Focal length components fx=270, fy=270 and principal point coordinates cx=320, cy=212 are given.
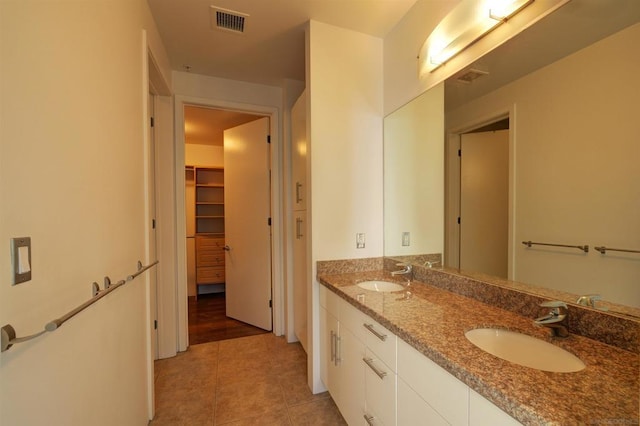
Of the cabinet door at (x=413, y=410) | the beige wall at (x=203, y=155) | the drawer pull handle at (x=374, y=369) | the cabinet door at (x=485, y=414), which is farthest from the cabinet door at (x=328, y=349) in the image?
the beige wall at (x=203, y=155)

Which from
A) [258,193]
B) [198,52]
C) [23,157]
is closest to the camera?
[23,157]

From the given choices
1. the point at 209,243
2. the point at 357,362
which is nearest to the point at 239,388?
the point at 357,362

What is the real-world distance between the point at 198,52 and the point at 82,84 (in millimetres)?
1626

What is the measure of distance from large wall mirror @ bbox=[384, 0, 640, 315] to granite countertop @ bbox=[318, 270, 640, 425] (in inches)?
8.4

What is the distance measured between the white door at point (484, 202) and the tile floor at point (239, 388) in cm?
130

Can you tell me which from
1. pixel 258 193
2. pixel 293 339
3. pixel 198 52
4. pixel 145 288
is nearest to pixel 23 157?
pixel 145 288

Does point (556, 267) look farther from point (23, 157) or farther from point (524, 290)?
point (23, 157)

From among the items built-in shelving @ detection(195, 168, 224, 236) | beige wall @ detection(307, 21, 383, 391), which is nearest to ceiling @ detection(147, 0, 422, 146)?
beige wall @ detection(307, 21, 383, 391)

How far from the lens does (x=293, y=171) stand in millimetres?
2721

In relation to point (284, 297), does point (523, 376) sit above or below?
above

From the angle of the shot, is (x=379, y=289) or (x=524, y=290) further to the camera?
(x=379, y=289)

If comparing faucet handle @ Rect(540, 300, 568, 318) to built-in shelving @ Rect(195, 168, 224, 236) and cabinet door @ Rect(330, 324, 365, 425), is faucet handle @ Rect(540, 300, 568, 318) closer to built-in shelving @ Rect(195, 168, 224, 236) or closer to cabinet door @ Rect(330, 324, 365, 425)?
cabinet door @ Rect(330, 324, 365, 425)

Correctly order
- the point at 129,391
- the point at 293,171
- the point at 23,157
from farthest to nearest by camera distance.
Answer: the point at 293,171 < the point at 129,391 < the point at 23,157

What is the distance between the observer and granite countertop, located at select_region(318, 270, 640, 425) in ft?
1.88
